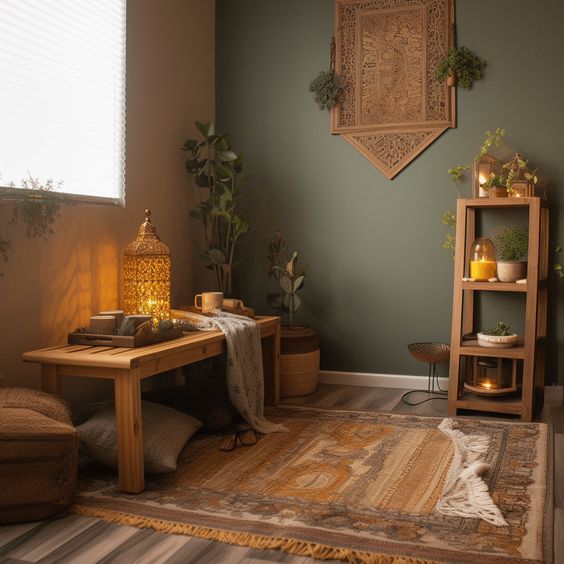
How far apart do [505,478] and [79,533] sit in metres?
1.55

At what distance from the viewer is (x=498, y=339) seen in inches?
139

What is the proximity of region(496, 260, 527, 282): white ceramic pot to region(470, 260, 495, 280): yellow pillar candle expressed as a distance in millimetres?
60

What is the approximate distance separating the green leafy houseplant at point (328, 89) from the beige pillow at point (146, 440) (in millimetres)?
2276

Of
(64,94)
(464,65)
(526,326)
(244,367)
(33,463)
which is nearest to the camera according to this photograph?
(33,463)

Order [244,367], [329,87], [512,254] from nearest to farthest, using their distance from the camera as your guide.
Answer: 1. [244,367]
2. [512,254]
3. [329,87]

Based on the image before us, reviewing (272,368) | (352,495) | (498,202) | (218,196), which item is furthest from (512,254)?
(352,495)

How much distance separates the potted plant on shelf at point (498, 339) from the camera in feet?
Answer: 11.6

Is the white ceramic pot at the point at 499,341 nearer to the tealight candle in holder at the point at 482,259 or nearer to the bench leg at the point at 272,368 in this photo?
the tealight candle in holder at the point at 482,259

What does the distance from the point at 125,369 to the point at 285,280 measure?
1.67 m

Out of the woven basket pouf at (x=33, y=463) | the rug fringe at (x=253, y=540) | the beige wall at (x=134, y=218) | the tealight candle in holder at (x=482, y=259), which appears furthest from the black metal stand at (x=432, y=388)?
the woven basket pouf at (x=33, y=463)

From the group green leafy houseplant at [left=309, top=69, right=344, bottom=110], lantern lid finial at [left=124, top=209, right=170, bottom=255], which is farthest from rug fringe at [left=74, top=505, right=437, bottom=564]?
green leafy houseplant at [left=309, top=69, right=344, bottom=110]

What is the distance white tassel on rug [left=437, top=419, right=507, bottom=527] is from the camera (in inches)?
90.4

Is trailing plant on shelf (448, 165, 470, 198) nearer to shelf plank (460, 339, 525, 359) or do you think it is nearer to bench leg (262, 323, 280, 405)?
shelf plank (460, 339, 525, 359)

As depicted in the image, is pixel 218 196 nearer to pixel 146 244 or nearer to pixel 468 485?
pixel 146 244
